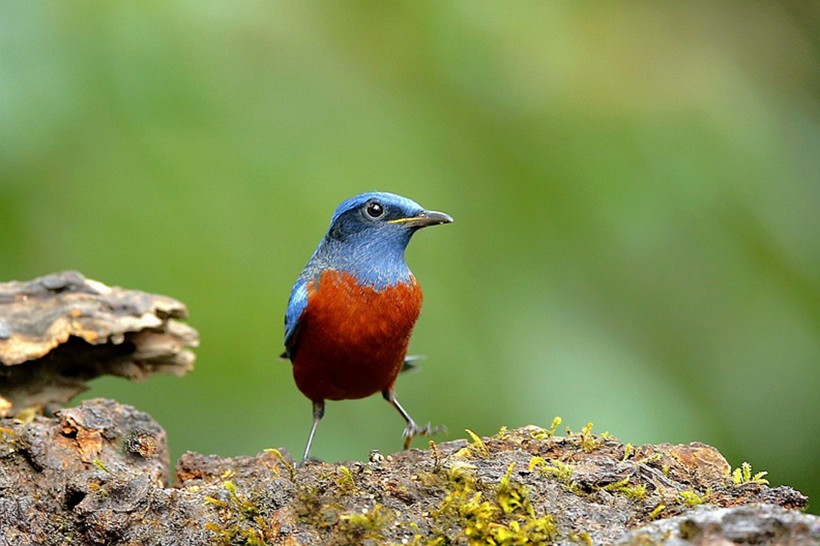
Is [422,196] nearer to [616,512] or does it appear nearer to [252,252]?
[252,252]

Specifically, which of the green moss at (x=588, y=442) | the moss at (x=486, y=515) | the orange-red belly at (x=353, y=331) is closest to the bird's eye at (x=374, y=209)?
the orange-red belly at (x=353, y=331)

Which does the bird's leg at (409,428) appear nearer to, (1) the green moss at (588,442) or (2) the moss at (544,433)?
(2) the moss at (544,433)

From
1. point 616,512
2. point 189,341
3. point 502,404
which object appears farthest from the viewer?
point 502,404

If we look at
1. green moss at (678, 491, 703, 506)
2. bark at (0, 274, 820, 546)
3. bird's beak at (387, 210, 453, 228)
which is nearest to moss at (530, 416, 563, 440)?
bark at (0, 274, 820, 546)

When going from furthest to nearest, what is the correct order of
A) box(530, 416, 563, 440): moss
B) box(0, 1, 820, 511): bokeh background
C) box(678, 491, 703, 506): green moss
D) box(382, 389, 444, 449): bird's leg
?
box(0, 1, 820, 511): bokeh background → box(382, 389, 444, 449): bird's leg → box(530, 416, 563, 440): moss → box(678, 491, 703, 506): green moss

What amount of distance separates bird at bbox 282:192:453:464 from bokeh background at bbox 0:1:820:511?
78 cm

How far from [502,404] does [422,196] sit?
1165mm

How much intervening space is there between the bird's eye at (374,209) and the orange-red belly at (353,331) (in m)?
0.31

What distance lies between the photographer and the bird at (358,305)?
445 cm

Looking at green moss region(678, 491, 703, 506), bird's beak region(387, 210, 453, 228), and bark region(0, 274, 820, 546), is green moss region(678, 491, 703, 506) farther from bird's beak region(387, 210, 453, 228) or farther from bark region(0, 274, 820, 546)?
bird's beak region(387, 210, 453, 228)

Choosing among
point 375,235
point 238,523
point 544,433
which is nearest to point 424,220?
point 375,235

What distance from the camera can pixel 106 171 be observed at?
18.0 feet

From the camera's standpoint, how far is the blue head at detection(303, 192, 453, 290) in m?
4.57

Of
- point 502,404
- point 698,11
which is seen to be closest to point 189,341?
point 502,404
